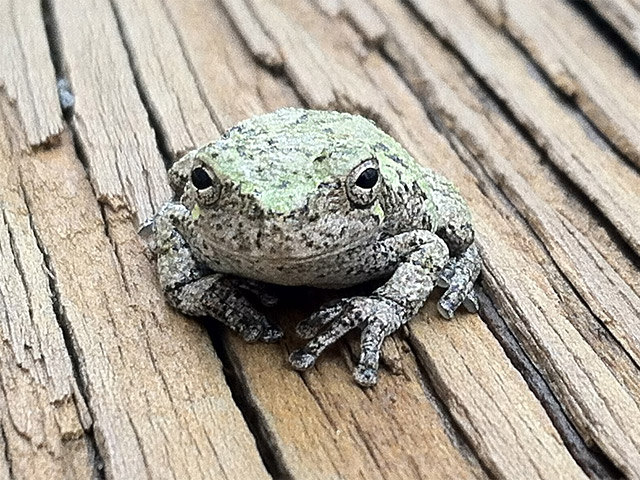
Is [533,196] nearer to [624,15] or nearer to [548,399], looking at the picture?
[548,399]

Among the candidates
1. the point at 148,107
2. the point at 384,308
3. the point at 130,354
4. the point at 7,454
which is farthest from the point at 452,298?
the point at 148,107

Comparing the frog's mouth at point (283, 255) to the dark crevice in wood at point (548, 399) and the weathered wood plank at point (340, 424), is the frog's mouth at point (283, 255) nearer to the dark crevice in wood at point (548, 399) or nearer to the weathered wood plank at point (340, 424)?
the weathered wood plank at point (340, 424)

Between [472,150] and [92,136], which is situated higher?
[92,136]

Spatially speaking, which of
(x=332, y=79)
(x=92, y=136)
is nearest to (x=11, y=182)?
(x=92, y=136)

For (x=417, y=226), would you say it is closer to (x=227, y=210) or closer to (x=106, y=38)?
(x=227, y=210)

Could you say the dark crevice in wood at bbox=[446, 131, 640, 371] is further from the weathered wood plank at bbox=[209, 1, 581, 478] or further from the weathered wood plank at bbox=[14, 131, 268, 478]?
the weathered wood plank at bbox=[14, 131, 268, 478]
